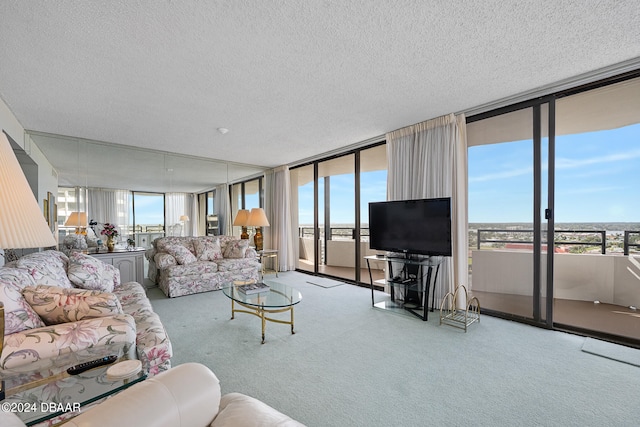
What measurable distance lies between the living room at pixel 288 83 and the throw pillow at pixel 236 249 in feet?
3.93

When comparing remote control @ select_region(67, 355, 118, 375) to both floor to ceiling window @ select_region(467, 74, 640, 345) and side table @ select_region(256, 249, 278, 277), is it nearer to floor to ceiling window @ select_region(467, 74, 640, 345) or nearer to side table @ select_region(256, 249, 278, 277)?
floor to ceiling window @ select_region(467, 74, 640, 345)

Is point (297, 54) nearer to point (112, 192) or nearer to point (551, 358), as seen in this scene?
point (551, 358)

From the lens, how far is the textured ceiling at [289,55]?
1.75m

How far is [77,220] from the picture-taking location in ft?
14.5

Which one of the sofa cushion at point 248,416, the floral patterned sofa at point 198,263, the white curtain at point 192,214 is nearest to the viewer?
the sofa cushion at point 248,416

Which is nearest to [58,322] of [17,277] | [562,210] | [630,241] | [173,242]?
[17,277]

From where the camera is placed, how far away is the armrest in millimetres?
776

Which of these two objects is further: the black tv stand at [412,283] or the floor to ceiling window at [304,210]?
the floor to ceiling window at [304,210]

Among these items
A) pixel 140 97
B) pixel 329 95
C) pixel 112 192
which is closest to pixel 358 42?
pixel 329 95

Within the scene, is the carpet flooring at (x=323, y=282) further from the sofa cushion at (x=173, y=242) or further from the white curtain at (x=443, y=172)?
the sofa cushion at (x=173, y=242)

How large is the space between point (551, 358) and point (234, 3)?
11.6 ft

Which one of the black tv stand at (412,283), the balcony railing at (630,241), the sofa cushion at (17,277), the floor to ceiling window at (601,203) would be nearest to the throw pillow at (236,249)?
the black tv stand at (412,283)

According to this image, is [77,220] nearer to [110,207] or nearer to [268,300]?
[110,207]

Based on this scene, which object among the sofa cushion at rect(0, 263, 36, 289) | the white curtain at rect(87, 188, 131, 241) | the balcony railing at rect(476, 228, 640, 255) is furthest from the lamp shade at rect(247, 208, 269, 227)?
the balcony railing at rect(476, 228, 640, 255)
